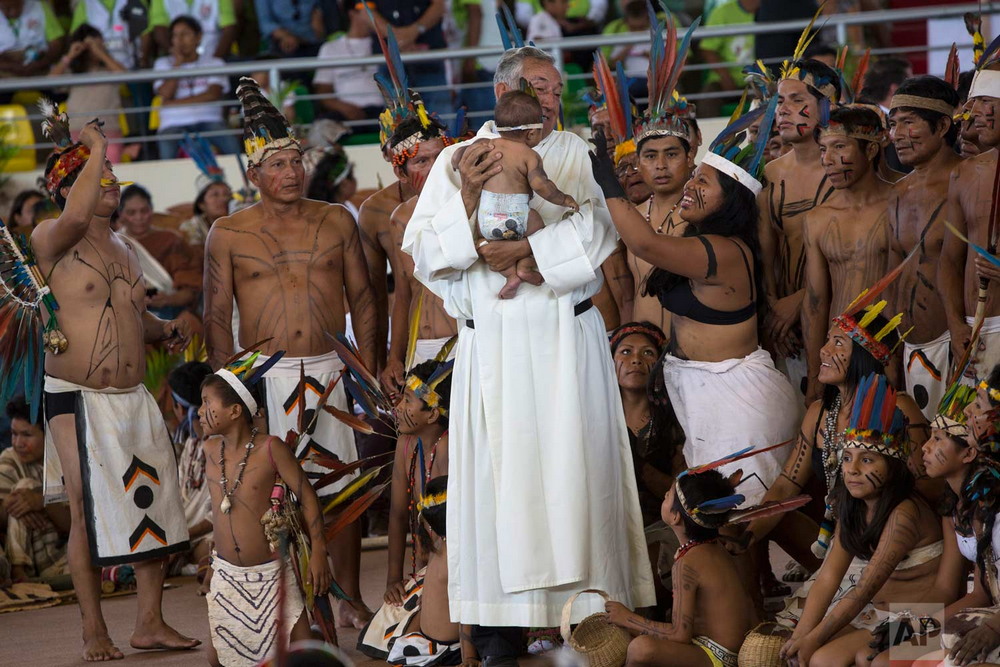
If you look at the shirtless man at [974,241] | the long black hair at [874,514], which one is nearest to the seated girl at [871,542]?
the long black hair at [874,514]

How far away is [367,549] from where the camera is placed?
6.79 meters

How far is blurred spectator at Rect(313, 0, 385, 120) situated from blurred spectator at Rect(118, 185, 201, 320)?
156 cm

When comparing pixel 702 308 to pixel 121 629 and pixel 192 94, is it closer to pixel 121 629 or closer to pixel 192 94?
pixel 121 629

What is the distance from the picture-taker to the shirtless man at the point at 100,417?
16.3ft

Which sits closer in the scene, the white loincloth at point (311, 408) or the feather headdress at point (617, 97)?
the feather headdress at point (617, 97)

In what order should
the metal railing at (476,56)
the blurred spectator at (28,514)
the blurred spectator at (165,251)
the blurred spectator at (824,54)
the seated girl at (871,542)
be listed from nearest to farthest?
the seated girl at (871,542) < the blurred spectator at (28,514) < the blurred spectator at (824,54) < the blurred spectator at (165,251) < the metal railing at (476,56)

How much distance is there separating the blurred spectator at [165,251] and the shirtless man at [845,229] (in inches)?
172

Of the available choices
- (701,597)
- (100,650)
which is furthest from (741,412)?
(100,650)

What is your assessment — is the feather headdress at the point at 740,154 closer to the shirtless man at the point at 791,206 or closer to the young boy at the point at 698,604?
the shirtless man at the point at 791,206

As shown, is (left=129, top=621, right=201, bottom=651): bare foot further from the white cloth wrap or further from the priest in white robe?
the white cloth wrap

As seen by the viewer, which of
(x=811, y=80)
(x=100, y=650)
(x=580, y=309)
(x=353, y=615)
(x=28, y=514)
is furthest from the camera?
(x=28, y=514)

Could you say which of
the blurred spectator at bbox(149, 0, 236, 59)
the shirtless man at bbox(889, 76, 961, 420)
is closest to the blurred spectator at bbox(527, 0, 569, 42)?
the blurred spectator at bbox(149, 0, 236, 59)

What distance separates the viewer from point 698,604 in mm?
4031

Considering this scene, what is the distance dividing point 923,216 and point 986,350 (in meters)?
0.51
